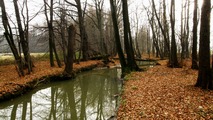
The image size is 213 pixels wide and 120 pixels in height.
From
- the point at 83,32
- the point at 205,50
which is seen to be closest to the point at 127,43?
the point at 205,50

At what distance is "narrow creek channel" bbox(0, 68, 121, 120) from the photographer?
25.5 feet

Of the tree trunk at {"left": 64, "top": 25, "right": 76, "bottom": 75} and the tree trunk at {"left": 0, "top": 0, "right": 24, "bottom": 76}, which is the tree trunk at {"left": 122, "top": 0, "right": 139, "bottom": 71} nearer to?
the tree trunk at {"left": 64, "top": 25, "right": 76, "bottom": 75}

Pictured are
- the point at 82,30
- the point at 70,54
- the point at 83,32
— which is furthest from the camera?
the point at 83,32

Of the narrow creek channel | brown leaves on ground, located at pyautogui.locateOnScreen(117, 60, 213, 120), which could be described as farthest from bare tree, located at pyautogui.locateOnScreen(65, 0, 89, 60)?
brown leaves on ground, located at pyautogui.locateOnScreen(117, 60, 213, 120)

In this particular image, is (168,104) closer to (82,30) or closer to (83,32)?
(82,30)

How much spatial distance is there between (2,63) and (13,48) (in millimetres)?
7978

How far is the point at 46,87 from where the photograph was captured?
12852 millimetres

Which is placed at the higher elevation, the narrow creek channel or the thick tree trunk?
the thick tree trunk

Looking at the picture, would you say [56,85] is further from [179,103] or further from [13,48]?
[179,103]

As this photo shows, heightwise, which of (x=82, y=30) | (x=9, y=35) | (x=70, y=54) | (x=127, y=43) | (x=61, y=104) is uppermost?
(x=82, y=30)

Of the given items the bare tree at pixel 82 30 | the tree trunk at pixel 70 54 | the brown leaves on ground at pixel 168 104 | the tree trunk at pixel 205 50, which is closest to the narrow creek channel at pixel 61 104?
the brown leaves on ground at pixel 168 104

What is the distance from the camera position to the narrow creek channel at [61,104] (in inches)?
306

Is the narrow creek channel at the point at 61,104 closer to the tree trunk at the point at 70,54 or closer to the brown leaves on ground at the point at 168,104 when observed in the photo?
the brown leaves on ground at the point at 168,104

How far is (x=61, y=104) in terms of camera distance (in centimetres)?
955
